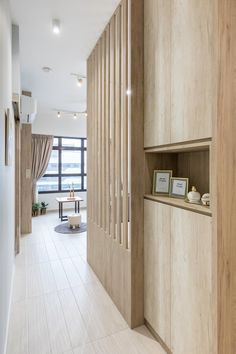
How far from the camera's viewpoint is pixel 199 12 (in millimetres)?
1292

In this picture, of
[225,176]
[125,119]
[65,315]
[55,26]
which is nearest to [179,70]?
[125,119]

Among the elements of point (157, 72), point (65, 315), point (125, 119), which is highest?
point (157, 72)

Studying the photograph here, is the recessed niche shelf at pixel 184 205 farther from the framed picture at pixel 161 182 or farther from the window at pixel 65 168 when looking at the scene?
the window at pixel 65 168

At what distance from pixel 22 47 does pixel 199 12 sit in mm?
2724

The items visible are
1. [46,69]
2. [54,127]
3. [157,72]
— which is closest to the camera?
[157,72]

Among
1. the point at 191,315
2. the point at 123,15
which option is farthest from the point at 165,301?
the point at 123,15

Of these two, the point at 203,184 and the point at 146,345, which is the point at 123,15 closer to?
the point at 203,184

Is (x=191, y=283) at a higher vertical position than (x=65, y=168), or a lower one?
lower

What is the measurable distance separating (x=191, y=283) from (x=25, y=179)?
166 inches

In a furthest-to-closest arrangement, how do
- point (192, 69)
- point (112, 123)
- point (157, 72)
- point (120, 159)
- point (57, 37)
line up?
point (57, 37) < point (112, 123) < point (120, 159) < point (157, 72) < point (192, 69)

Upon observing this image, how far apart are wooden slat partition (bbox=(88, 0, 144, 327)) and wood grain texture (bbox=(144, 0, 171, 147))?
0.07 meters

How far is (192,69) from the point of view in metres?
1.36

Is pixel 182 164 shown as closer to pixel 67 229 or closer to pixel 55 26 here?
pixel 55 26

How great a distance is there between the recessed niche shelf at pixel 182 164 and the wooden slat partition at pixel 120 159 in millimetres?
98
